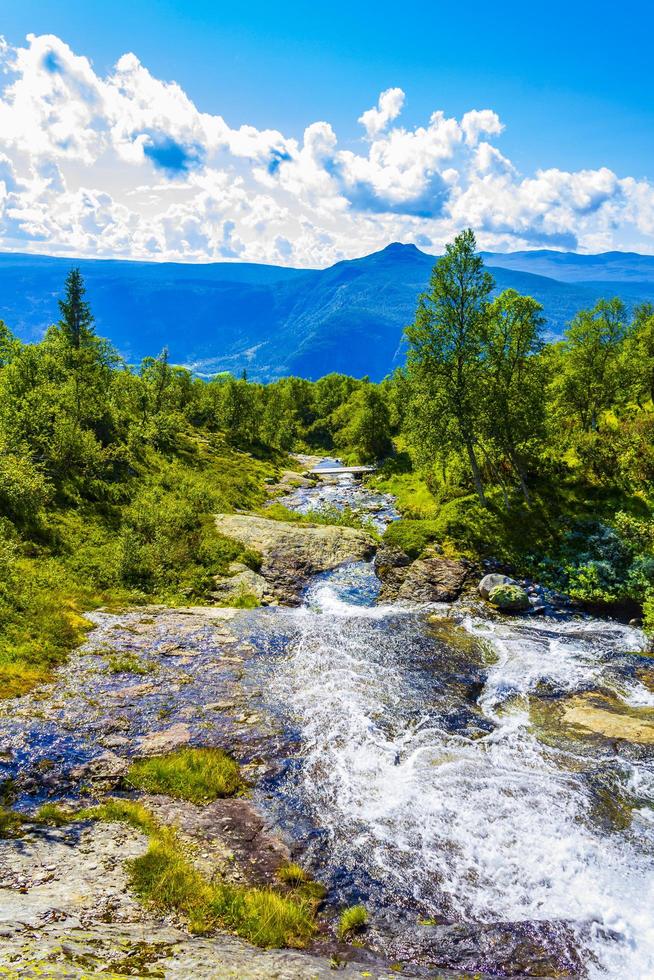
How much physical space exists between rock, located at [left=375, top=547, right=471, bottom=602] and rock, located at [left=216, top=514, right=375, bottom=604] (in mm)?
4467

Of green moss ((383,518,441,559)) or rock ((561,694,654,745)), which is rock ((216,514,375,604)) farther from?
rock ((561,694,654,745))

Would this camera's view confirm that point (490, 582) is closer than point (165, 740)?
No

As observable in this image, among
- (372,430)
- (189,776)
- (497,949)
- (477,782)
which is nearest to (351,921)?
(497,949)

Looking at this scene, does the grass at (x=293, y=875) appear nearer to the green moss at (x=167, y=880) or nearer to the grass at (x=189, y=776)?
the green moss at (x=167, y=880)

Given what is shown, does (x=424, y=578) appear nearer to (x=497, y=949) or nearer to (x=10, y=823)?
(x=497, y=949)

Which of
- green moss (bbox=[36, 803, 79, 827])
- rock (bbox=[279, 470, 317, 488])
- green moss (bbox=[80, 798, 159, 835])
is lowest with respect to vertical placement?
rock (bbox=[279, 470, 317, 488])

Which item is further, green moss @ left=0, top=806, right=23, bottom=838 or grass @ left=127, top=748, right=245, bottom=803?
grass @ left=127, top=748, right=245, bottom=803

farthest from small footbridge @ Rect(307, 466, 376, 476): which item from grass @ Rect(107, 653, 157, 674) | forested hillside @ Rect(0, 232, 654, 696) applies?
grass @ Rect(107, 653, 157, 674)

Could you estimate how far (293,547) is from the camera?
38.6 m

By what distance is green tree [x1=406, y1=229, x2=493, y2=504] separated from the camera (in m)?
37.0

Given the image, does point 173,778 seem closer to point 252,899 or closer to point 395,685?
point 252,899

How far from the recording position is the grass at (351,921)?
1053 cm

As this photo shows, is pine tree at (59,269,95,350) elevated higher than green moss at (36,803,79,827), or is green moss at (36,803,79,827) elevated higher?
pine tree at (59,269,95,350)

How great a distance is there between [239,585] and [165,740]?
16408mm
